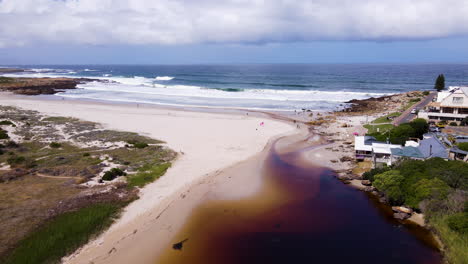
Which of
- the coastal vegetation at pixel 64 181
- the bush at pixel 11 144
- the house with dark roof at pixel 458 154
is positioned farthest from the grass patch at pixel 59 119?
the house with dark roof at pixel 458 154

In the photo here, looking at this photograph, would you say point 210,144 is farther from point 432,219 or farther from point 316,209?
point 432,219

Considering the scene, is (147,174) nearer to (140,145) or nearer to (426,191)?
(140,145)

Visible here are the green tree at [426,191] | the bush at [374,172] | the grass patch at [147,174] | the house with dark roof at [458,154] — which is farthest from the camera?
the house with dark roof at [458,154]

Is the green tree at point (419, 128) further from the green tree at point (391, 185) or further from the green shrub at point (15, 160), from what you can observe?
the green shrub at point (15, 160)

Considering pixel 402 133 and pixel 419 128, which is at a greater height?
pixel 419 128

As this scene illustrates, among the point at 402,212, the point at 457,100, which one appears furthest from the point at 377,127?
the point at 402,212

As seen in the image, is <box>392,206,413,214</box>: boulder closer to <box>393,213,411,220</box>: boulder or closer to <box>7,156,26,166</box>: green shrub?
<box>393,213,411,220</box>: boulder
